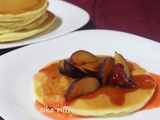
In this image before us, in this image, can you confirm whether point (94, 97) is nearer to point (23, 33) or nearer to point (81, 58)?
point (81, 58)

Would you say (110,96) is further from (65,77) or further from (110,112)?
(65,77)

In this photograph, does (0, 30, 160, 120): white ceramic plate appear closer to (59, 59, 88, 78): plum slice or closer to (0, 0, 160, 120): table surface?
(59, 59, 88, 78): plum slice

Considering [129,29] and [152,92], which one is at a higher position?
[152,92]

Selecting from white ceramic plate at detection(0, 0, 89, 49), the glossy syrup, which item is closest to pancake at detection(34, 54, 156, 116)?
the glossy syrup

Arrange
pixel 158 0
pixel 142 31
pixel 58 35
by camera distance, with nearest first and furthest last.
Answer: pixel 58 35
pixel 142 31
pixel 158 0

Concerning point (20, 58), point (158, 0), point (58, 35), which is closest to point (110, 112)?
point (20, 58)

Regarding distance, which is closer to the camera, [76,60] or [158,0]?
[76,60]

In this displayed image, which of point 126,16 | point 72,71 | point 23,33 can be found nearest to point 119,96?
point 72,71
